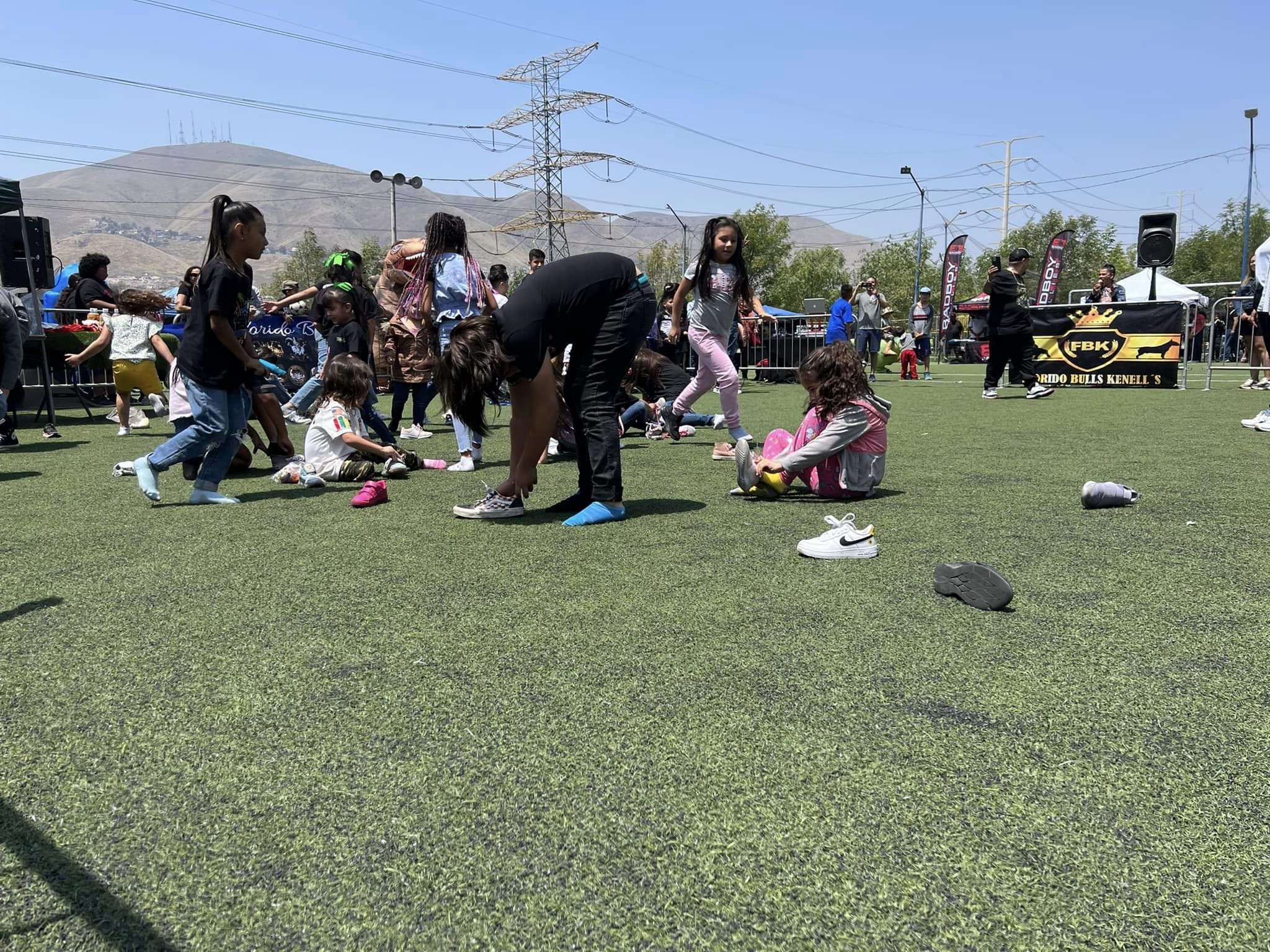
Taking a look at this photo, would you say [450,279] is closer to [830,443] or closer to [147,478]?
[147,478]

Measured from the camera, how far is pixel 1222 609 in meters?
3.11

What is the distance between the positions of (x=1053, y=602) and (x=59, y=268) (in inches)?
608

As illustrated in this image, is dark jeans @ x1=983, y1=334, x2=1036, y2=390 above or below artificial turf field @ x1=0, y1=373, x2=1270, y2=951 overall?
above

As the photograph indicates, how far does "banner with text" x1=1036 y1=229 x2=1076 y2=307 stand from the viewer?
101 feet

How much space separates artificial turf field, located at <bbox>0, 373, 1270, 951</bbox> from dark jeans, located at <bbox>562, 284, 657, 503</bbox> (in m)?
0.61

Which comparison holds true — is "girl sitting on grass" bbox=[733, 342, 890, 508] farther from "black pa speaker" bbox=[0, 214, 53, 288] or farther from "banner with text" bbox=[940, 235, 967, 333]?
"banner with text" bbox=[940, 235, 967, 333]

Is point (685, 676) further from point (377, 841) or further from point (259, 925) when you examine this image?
point (259, 925)

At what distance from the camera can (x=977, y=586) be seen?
3193mm

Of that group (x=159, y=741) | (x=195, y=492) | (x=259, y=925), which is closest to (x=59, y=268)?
(x=195, y=492)

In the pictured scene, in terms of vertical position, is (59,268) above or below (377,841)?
above

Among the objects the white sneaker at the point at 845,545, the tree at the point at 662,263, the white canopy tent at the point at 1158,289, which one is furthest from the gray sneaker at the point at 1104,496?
the tree at the point at 662,263

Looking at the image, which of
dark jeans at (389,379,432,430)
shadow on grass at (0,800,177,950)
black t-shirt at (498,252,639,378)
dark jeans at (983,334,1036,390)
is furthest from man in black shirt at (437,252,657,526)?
dark jeans at (983,334,1036,390)

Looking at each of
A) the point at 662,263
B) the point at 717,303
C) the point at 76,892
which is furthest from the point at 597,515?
the point at 662,263

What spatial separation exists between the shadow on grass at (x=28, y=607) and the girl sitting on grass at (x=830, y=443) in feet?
11.2
